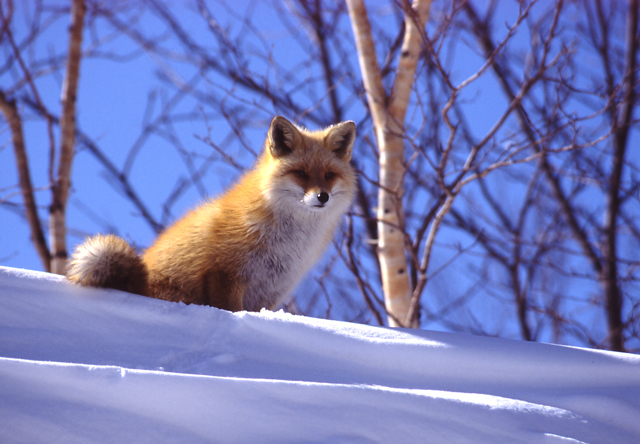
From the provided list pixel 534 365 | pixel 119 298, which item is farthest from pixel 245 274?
pixel 534 365

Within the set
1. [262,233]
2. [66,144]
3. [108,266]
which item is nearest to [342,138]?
[262,233]

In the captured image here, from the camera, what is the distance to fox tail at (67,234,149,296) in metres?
Answer: 2.43

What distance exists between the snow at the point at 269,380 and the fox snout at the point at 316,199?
913 millimetres

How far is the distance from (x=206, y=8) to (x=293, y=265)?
15.9ft

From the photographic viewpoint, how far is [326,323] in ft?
7.39

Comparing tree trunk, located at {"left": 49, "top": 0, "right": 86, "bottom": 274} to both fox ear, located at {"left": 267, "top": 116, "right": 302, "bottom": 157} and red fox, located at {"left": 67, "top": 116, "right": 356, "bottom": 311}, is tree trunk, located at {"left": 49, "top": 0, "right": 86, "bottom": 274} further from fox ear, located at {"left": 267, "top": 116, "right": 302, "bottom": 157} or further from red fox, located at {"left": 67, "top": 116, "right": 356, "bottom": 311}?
fox ear, located at {"left": 267, "top": 116, "right": 302, "bottom": 157}

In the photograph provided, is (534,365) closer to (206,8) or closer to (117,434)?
(117,434)

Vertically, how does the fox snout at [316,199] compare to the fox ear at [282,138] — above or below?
below

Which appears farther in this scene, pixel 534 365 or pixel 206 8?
pixel 206 8

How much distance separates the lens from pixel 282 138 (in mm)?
3342

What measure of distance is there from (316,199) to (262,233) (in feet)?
1.32

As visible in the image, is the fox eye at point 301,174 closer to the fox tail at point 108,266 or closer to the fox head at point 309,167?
the fox head at point 309,167

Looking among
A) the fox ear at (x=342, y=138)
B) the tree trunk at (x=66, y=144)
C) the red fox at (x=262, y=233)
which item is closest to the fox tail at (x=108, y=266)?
the red fox at (x=262, y=233)

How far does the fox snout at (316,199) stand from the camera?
9.98ft
